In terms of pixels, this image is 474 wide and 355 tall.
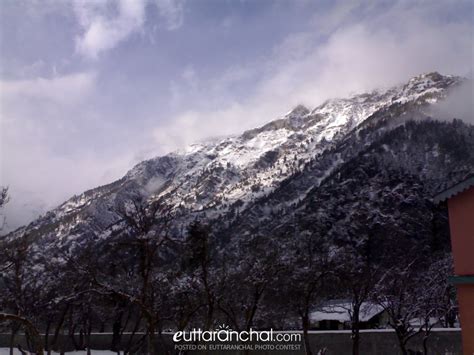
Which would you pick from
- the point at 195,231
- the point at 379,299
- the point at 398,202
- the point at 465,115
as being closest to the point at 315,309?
the point at 379,299

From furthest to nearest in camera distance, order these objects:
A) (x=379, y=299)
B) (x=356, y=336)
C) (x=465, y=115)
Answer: (x=465, y=115), (x=379, y=299), (x=356, y=336)

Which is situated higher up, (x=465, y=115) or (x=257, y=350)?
(x=465, y=115)

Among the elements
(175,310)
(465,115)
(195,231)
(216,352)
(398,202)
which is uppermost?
(465,115)

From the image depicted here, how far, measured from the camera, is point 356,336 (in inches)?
1134

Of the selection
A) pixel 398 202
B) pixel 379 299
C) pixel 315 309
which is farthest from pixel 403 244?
pixel 379 299

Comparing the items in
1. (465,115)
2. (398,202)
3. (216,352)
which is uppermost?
(465,115)

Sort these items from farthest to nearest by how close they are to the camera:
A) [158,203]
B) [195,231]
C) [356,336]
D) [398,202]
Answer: [398,202] → [356,336] → [195,231] → [158,203]

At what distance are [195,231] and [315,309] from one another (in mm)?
31745

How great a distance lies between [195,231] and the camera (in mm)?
26391

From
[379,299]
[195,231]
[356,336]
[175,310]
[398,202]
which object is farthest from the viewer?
[398,202]

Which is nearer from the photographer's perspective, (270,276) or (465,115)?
(270,276)

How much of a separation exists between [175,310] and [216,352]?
16.0ft

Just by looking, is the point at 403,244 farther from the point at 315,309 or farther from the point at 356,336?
the point at 356,336

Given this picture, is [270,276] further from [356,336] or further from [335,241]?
[335,241]
